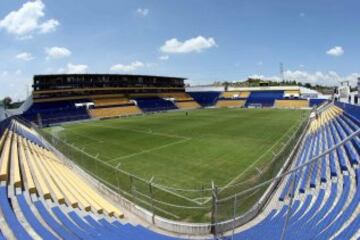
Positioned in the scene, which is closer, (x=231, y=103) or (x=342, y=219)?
(x=342, y=219)

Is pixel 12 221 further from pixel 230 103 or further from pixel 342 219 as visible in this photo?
pixel 230 103

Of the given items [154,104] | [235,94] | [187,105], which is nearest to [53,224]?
[154,104]

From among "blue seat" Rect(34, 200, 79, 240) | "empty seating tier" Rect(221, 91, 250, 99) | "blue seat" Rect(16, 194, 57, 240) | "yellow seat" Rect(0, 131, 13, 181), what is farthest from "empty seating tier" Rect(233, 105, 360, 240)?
"empty seating tier" Rect(221, 91, 250, 99)

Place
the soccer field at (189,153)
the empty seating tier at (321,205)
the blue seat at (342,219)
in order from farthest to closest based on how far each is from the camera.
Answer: the soccer field at (189,153), the empty seating tier at (321,205), the blue seat at (342,219)

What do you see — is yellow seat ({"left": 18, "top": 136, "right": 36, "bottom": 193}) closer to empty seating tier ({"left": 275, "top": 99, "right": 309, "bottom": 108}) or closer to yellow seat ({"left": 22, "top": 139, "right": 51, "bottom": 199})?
yellow seat ({"left": 22, "top": 139, "right": 51, "bottom": 199})

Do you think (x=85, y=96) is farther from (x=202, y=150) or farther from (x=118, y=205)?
(x=118, y=205)

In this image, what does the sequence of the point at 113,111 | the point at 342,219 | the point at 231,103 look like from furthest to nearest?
the point at 231,103 < the point at 113,111 < the point at 342,219

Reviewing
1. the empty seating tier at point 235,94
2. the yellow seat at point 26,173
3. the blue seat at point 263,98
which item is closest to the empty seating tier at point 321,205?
the yellow seat at point 26,173

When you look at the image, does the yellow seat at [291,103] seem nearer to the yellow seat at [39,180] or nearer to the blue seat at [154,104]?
the blue seat at [154,104]

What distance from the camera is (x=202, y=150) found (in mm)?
23766

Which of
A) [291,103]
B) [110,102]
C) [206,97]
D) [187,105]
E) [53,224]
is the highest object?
[206,97]

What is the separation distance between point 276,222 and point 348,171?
160 inches

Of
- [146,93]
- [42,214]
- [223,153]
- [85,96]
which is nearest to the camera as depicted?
[42,214]

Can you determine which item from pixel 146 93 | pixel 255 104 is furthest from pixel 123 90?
pixel 255 104
